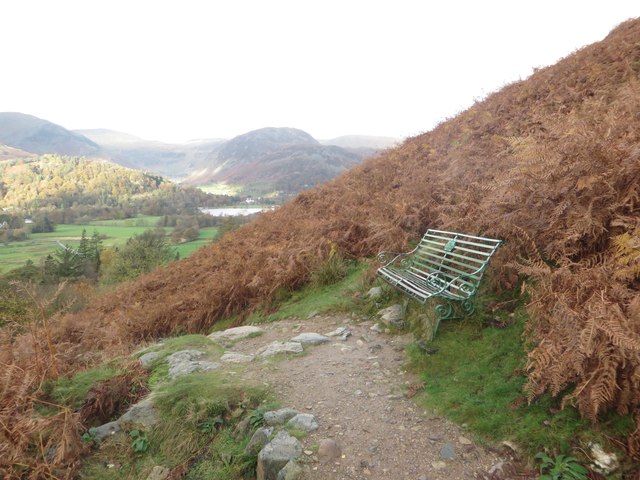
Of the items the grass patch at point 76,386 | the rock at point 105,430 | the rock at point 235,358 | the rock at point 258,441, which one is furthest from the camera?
the rock at point 235,358

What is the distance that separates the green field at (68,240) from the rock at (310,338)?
82.4ft

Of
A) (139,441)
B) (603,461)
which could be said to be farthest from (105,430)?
(603,461)

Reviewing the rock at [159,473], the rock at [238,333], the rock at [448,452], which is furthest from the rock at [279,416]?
the rock at [238,333]

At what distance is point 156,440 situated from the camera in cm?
329

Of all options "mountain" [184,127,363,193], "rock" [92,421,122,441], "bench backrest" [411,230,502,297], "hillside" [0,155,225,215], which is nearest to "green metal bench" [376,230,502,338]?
"bench backrest" [411,230,502,297]

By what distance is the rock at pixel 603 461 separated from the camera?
2.15 m

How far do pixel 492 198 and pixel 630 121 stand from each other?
4.96 ft

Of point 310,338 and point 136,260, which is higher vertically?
point 310,338

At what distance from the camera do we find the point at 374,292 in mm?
5797

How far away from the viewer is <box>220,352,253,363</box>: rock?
456 centimetres

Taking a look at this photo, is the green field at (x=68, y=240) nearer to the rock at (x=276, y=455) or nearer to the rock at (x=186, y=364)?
the rock at (x=186, y=364)

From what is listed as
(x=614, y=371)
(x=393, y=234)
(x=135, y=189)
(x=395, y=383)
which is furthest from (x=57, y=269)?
(x=135, y=189)

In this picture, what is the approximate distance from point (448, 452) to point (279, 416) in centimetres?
135

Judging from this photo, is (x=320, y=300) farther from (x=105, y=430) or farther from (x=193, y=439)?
(x=105, y=430)
